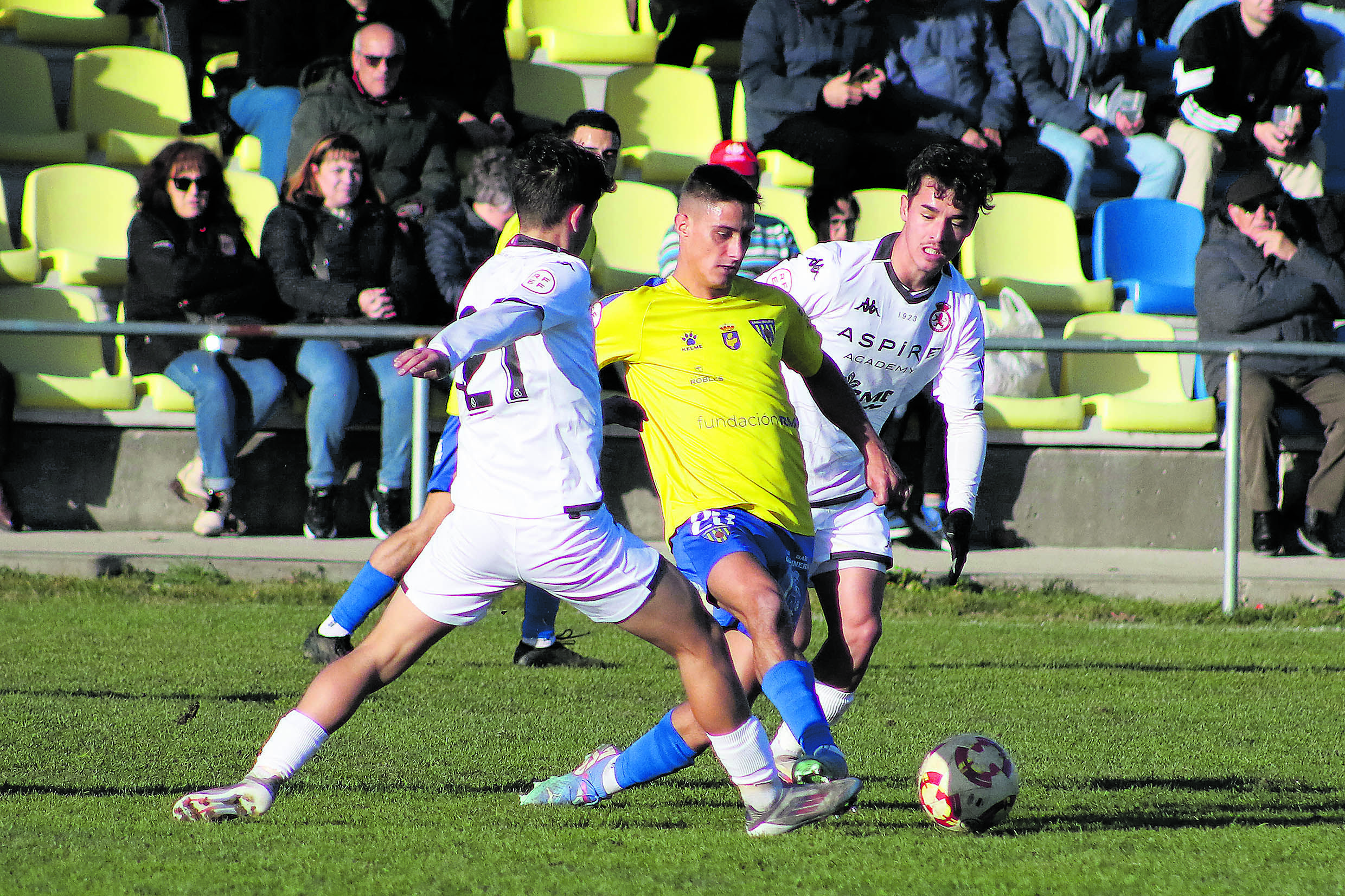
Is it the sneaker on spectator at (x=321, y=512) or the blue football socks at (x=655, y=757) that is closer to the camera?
the blue football socks at (x=655, y=757)

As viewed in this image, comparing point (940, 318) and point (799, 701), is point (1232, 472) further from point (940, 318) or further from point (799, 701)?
point (799, 701)

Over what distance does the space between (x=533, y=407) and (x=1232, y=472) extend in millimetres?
6180

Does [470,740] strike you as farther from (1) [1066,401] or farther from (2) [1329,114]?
(2) [1329,114]

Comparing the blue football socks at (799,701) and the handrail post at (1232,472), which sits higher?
the blue football socks at (799,701)

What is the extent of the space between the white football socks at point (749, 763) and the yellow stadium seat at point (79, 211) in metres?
7.57

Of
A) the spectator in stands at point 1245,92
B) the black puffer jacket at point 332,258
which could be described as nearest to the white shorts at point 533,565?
the black puffer jacket at point 332,258

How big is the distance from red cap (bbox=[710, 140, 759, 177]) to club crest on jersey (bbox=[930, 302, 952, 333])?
13.9ft

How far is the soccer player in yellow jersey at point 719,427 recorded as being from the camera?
4547mm

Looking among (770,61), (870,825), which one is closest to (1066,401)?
(770,61)

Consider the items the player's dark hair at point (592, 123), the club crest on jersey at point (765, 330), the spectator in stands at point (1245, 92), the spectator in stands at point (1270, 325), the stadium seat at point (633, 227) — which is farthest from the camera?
the spectator in stands at point (1245, 92)

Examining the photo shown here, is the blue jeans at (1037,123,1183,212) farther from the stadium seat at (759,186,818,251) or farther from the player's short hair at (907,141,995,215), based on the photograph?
the player's short hair at (907,141,995,215)

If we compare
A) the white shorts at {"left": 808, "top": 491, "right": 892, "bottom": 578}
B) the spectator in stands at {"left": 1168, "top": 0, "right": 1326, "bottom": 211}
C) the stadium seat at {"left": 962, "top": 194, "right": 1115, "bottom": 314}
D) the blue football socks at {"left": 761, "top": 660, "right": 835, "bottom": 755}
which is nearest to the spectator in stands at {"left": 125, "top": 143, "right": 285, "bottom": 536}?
the white shorts at {"left": 808, "top": 491, "right": 892, "bottom": 578}

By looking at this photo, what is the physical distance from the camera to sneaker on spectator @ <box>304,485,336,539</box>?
8.94 metres

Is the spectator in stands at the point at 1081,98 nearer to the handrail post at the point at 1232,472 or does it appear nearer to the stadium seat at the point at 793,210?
the stadium seat at the point at 793,210
